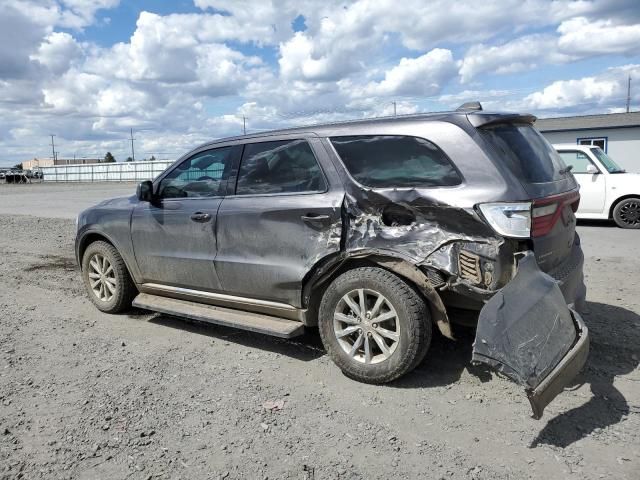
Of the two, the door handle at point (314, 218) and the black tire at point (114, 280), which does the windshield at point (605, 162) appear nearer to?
the door handle at point (314, 218)

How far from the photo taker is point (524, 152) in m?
3.80

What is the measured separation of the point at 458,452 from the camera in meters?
3.05

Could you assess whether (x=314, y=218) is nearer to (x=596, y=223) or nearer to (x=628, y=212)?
(x=628, y=212)

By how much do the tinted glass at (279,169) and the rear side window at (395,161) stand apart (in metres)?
0.28

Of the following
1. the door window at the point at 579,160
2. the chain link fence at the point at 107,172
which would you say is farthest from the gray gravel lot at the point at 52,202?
the chain link fence at the point at 107,172

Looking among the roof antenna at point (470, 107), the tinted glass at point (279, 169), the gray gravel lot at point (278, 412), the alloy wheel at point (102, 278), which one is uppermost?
the roof antenna at point (470, 107)

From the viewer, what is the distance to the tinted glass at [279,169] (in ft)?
14.0

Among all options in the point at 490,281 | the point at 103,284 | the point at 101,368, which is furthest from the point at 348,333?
the point at 103,284

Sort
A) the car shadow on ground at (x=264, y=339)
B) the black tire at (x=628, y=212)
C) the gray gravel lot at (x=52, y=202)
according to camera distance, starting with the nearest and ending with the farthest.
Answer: the car shadow on ground at (x=264, y=339), the black tire at (x=628, y=212), the gray gravel lot at (x=52, y=202)

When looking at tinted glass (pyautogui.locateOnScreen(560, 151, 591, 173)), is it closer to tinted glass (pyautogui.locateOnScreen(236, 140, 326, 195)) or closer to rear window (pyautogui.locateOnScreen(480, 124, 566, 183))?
rear window (pyautogui.locateOnScreen(480, 124, 566, 183))

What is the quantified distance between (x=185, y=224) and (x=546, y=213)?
3.03 m

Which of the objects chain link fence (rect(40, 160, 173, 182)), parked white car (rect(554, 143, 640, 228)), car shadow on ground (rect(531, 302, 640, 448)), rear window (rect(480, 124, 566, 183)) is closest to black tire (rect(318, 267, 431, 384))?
car shadow on ground (rect(531, 302, 640, 448))

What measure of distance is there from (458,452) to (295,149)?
2541 mm

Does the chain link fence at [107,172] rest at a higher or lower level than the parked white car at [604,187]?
higher
